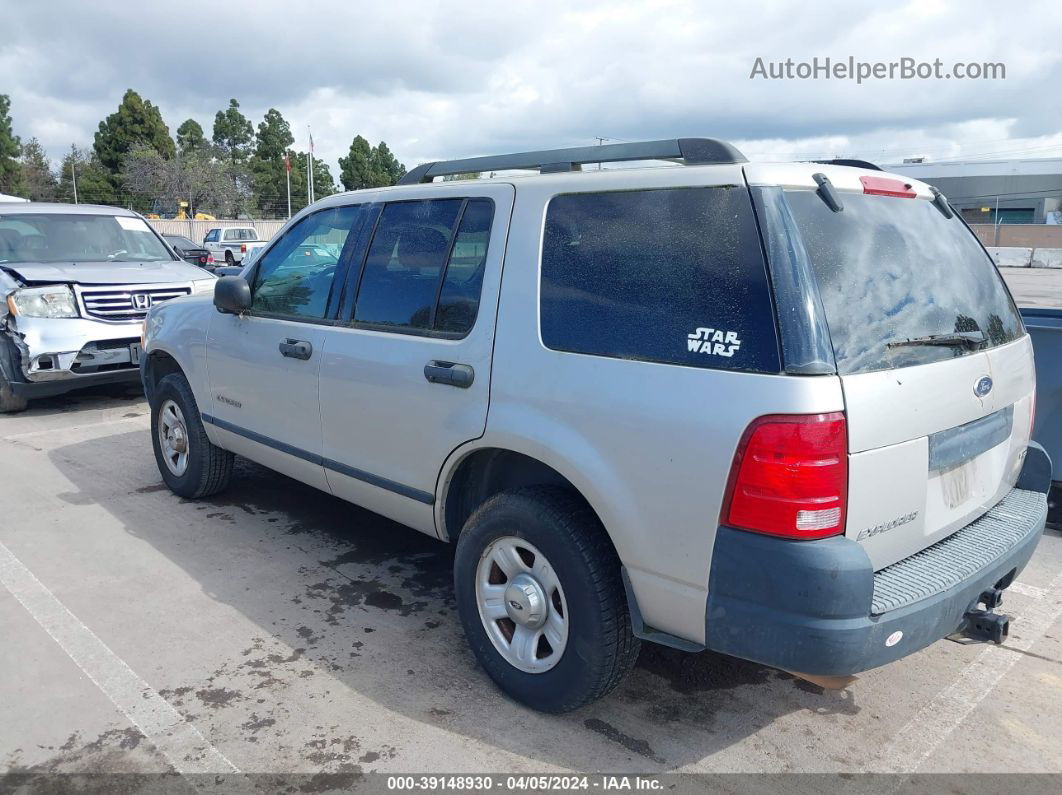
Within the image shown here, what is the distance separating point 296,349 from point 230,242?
30967 mm

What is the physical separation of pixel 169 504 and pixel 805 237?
14.7ft

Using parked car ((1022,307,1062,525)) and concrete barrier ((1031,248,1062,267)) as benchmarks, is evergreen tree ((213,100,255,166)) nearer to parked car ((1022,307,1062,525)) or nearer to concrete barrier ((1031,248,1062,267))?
concrete barrier ((1031,248,1062,267))

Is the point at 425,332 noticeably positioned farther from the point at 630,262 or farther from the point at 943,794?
the point at 943,794

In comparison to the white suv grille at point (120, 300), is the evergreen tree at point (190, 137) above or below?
above

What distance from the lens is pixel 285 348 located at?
4.21m

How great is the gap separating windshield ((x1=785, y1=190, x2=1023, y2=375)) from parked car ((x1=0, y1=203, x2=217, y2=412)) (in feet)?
23.4

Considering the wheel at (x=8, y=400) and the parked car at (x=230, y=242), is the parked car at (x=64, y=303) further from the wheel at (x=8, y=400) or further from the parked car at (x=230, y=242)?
the parked car at (x=230, y=242)

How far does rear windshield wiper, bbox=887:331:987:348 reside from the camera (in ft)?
8.73

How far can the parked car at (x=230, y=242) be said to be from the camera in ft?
104

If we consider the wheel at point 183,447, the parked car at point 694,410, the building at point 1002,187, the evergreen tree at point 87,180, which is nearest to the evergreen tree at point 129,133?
the evergreen tree at point 87,180

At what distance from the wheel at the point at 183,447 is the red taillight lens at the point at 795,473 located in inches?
152

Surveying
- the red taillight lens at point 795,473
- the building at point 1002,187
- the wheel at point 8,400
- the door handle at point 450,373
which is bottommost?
the wheel at point 8,400

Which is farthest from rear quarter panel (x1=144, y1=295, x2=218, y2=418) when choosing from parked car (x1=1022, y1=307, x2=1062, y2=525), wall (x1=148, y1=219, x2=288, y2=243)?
wall (x1=148, y1=219, x2=288, y2=243)

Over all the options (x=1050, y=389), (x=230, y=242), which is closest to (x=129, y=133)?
(x=230, y=242)
